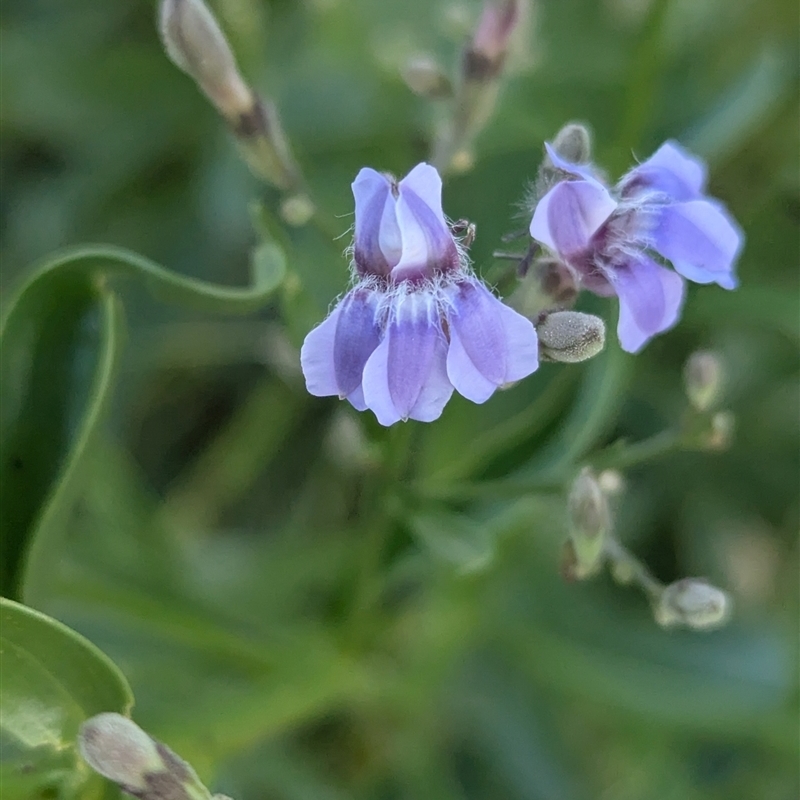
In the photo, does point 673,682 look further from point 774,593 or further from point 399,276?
point 399,276

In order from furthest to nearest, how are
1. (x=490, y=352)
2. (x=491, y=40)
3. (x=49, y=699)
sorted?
(x=491, y=40), (x=49, y=699), (x=490, y=352)

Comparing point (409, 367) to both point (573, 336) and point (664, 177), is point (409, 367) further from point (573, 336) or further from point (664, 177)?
point (664, 177)

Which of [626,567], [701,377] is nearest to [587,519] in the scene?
[626,567]

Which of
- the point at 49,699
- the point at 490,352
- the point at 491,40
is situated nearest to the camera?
the point at 490,352

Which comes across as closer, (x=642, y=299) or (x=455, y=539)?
(x=642, y=299)

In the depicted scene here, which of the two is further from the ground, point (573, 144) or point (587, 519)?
point (573, 144)

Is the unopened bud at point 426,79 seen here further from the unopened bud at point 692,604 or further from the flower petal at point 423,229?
the unopened bud at point 692,604

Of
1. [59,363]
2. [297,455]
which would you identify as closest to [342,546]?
[297,455]

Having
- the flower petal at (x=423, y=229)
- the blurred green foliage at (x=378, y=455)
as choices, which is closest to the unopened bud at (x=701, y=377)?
the blurred green foliage at (x=378, y=455)

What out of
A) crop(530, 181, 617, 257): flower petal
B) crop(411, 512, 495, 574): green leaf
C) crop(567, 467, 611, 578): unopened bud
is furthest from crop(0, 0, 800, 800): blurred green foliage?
crop(530, 181, 617, 257): flower petal
